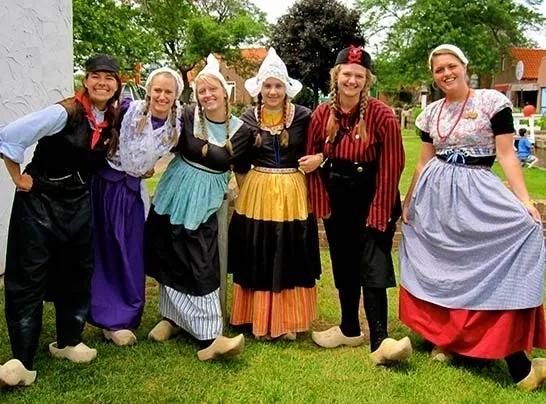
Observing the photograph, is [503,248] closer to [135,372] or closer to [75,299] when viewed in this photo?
[135,372]

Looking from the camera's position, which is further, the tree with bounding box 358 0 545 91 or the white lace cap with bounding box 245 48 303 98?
the tree with bounding box 358 0 545 91

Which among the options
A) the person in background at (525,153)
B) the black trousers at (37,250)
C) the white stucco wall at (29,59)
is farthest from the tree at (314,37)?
the black trousers at (37,250)

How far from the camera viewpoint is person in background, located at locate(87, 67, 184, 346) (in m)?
3.57

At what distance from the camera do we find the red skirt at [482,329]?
133 inches

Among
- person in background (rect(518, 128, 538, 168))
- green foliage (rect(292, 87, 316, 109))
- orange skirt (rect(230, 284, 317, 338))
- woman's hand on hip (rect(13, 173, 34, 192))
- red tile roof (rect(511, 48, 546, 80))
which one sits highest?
red tile roof (rect(511, 48, 546, 80))

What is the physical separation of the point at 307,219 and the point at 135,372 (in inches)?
50.8

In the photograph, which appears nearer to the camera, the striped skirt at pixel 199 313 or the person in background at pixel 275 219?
the striped skirt at pixel 199 313

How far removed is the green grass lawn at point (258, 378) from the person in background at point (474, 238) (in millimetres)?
181

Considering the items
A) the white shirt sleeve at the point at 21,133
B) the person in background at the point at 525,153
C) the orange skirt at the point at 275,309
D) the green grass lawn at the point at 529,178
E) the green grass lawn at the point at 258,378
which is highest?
the white shirt sleeve at the point at 21,133

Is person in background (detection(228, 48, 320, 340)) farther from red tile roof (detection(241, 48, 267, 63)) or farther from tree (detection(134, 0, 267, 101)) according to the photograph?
red tile roof (detection(241, 48, 267, 63))

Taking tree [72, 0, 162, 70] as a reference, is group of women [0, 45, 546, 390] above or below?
below

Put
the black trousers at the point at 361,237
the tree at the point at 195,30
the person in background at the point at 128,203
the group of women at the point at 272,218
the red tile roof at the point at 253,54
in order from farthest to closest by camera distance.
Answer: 1. the red tile roof at the point at 253,54
2. the tree at the point at 195,30
3. the black trousers at the point at 361,237
4. the person in background at the point at 128,203
5. the group of women at the point at 272,218

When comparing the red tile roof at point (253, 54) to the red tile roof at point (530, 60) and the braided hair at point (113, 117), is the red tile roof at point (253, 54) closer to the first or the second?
the red tile roof at point (530, 60)

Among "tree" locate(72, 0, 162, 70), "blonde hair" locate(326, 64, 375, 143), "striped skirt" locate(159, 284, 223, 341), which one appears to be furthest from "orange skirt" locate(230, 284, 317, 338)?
"tree" locate(72, 0, 162, 70)
